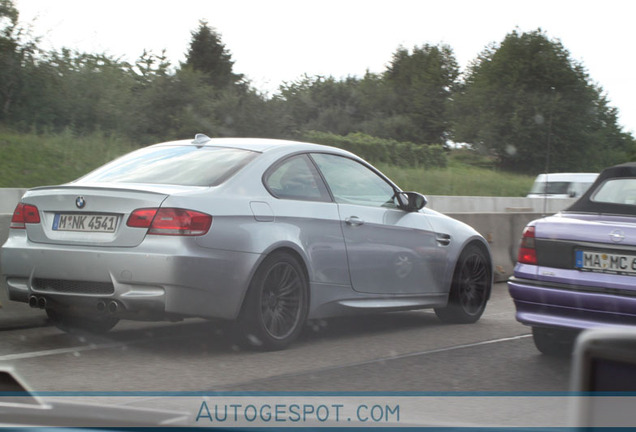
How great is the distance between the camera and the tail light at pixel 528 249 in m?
6.58

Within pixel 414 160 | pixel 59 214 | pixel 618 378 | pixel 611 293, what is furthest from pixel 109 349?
pixel 414 160

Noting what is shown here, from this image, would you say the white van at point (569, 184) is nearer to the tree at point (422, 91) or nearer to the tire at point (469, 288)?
the tire at point (469, 288)

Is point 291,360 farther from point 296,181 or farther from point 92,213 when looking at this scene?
point 92,213

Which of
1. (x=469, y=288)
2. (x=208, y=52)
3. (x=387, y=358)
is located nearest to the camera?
(x=387, y=358)

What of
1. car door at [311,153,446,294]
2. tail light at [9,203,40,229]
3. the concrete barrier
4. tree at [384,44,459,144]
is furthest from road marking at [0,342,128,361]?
tree at [384,44,459,144]

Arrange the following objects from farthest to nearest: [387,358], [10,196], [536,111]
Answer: [536,111] → [10,196] → [387,358]

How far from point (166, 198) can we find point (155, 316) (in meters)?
0.79

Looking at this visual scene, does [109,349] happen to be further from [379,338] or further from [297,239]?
[379,338]

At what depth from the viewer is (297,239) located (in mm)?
6648

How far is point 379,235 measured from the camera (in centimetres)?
752

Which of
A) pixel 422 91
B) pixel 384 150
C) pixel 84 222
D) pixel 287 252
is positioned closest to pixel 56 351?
pixel 84 222

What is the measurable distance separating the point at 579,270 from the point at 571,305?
26 cm

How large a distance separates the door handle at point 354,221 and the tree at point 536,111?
189 ft

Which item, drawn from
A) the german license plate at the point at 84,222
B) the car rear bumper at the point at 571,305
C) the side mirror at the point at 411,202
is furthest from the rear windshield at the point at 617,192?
the german license plate at the point at 84,222
